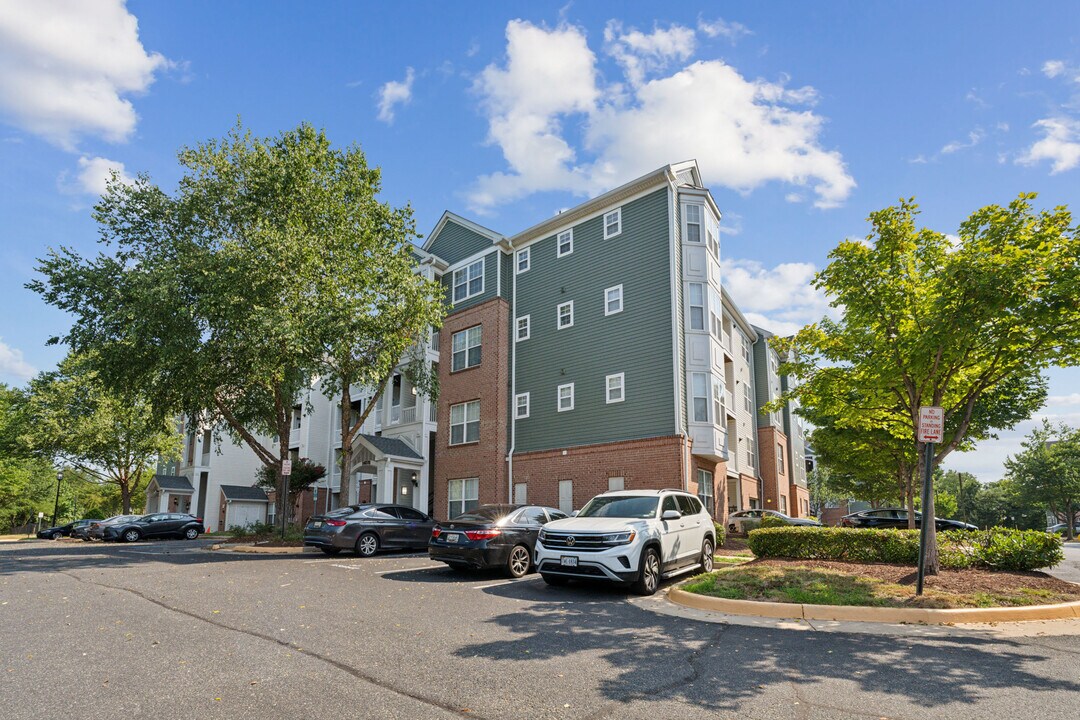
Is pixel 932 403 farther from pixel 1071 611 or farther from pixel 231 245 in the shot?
pixel 231 245

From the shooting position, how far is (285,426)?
24641mm

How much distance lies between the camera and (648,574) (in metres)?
11.0

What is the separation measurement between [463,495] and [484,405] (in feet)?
13.0

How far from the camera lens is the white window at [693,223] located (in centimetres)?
2508

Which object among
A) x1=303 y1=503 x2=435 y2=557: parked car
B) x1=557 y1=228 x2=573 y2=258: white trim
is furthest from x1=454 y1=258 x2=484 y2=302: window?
x1=303 y1=503 x2=435 y2=557: parked car

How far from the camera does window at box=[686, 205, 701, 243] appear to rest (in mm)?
25078

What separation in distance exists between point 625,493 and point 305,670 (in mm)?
7792

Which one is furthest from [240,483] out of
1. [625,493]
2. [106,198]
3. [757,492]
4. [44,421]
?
[625,493]

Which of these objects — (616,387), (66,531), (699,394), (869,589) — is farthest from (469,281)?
(66,531)

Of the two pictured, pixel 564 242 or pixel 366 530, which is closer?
pixel 366 530

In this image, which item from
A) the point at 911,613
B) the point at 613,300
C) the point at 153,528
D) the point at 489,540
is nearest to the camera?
the point at 911,613

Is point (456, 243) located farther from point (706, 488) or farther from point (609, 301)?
point (706, 488)

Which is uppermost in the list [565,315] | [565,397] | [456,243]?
[456,243]

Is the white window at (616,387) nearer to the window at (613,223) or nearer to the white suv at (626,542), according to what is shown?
the window at (613,223)
